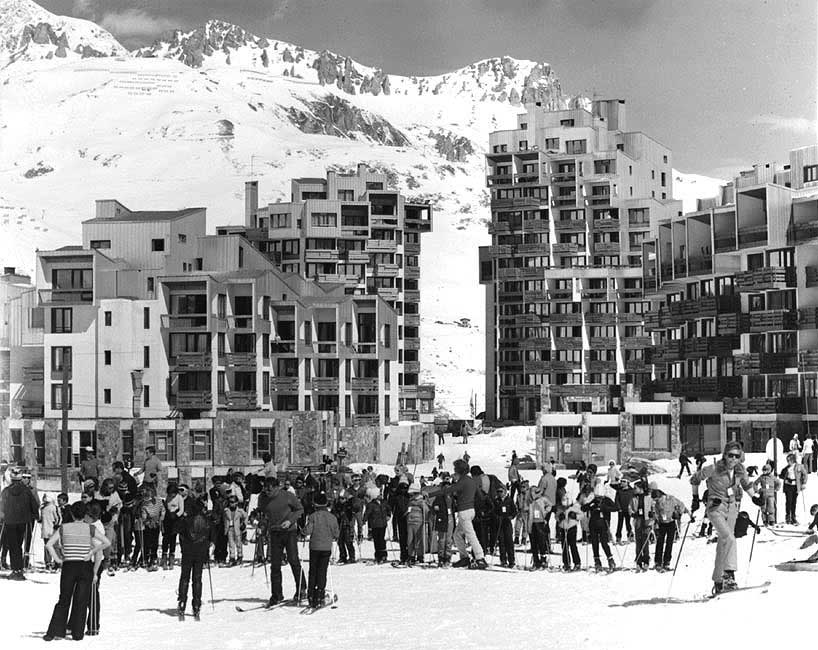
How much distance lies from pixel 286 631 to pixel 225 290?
51.1 meters

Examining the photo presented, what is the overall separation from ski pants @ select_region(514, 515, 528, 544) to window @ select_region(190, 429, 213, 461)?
3106cm

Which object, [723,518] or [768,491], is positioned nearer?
[723,518]

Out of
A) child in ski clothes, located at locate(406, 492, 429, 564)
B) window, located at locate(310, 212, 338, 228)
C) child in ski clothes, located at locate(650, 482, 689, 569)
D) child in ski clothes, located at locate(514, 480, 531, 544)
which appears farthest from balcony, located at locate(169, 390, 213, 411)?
Answer: child in ski clothes, located at locate(650, 482, 689, 569)

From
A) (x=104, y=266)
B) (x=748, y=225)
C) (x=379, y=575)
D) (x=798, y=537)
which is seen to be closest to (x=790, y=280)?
(x=748, y=225)

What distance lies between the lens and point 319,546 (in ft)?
65.1

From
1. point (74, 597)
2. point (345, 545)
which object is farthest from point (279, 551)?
point (345, 545)

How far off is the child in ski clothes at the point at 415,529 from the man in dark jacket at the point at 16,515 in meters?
6.76

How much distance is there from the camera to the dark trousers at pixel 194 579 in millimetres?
19844

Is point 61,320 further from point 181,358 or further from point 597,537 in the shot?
A: point 597,537

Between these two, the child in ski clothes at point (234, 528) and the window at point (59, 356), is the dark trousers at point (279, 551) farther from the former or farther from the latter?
the window at point (59, 356)

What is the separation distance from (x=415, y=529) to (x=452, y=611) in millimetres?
5981

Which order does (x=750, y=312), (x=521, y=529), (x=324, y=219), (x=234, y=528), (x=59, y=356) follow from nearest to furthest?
(x=234, y=528) → (x=521, y=529) → (x=59, y=356) → (x=750, y=312) → (x=324, y=219)

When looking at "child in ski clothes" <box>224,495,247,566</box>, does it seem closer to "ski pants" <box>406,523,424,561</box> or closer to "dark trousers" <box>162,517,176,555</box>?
"dark trousers" <box>162,517,176,555</box>

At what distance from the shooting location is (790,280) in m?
65.4
